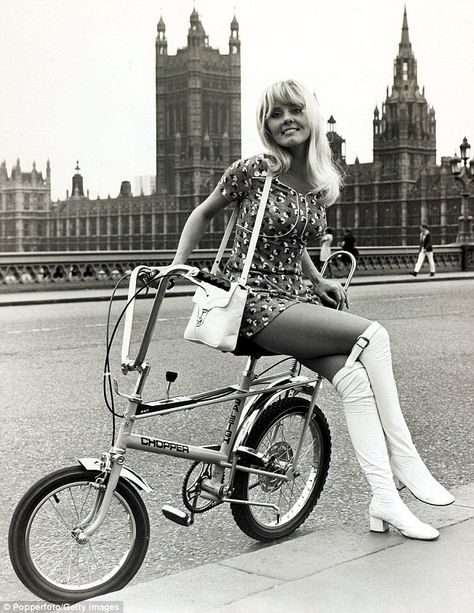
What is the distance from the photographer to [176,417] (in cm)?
621

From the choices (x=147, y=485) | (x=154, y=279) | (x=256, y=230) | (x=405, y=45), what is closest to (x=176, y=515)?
(x=147, y=485)

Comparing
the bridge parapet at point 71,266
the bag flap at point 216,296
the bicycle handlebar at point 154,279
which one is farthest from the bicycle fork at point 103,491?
the bridge parapet at point 71,266

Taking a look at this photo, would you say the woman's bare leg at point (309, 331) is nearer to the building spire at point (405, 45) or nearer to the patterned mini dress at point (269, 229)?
the patterned mini dress at point (269, 229)

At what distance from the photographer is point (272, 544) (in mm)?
3488

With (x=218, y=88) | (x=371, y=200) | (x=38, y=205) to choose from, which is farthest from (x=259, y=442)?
(x=218, y=88)

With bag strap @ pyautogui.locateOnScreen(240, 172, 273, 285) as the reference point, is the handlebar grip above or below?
below

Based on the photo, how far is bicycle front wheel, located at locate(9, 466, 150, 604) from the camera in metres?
2.74

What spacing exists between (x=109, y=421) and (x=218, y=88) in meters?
128

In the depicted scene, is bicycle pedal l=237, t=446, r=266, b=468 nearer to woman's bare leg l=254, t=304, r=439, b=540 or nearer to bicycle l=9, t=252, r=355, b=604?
bicycle l=9, t=252, r=355, b=604

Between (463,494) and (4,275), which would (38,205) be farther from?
(463,494)

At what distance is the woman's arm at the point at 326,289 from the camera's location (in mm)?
3576

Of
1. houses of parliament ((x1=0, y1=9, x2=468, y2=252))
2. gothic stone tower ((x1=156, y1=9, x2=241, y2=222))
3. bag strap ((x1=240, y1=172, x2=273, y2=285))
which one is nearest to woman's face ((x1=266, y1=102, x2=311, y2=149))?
bag strap ((x1=240, y1=172, x2=273, y2=285))

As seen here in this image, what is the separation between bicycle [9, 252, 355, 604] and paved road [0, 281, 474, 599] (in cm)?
23

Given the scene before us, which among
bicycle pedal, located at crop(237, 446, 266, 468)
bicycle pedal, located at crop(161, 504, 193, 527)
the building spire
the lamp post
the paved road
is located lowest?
the paved road
